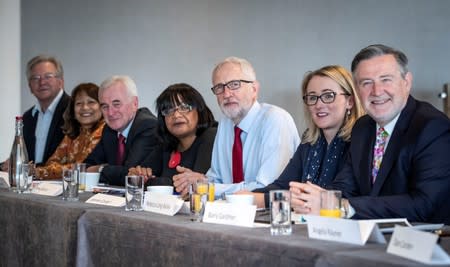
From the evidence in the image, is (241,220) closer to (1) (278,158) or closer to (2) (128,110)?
(1) (278,158)

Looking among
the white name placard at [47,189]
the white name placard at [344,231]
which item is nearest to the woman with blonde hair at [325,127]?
the white name placard at [47,189]

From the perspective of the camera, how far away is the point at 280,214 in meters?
1.75

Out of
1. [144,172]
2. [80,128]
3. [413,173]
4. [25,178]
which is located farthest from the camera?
[80,128]

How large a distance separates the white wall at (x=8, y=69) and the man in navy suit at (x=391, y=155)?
11.8 feet

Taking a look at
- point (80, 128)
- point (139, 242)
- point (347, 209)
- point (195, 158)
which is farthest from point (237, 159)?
point (80, 128)

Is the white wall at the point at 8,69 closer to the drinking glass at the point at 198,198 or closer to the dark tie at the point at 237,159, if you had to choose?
the dark tie at the point at 237,159

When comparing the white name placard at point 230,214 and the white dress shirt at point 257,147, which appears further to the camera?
the white dress shirt at point 257,147

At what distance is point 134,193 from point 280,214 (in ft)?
2.39

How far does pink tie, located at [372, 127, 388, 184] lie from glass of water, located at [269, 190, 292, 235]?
2.59 ft

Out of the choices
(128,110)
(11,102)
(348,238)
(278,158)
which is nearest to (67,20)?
(11,102)

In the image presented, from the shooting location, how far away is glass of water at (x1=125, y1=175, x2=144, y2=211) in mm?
2336

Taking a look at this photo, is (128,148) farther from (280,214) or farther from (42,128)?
(280,214)

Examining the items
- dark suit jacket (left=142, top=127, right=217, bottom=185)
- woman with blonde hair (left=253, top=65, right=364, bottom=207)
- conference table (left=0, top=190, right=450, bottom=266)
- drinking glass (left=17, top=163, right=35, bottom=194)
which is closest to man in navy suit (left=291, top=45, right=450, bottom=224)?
woman with blonde hair (left=253, top=65, right=364, bottom=207)

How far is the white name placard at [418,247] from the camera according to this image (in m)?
1.26
